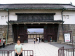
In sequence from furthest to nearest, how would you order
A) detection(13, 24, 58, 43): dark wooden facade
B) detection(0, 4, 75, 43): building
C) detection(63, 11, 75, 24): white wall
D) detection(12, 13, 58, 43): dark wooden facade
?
detection(13, 24, 58, 43): dark wooden facade < detection(63, 11, 75, 24): white wall < detection(12, 13, 58, 43): dark wooden facade < detection(0, 4, 75, 43): building

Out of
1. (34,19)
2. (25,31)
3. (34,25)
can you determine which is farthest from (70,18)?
(25,31)

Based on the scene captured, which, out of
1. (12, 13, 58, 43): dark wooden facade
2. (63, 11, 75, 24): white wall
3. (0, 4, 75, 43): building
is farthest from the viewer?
(63, 11, 75, 24): white wall

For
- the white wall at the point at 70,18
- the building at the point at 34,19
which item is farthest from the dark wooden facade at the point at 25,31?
the white wall at the point at 70,18

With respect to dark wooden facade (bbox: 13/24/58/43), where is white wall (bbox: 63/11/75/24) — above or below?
above

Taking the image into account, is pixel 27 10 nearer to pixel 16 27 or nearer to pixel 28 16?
pixel 28 16

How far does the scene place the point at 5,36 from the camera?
23000 millimetres

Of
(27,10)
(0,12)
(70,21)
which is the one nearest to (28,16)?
(27,10)

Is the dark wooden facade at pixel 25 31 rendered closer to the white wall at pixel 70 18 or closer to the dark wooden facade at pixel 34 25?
the dark wooden facade at pixel 34 25

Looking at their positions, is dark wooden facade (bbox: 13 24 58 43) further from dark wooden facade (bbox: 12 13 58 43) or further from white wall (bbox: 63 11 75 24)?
white wall (bbox: 63 11 75 24)

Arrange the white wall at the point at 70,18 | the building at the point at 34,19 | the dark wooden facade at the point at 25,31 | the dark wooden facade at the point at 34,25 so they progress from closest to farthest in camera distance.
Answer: the building at the point at 34,19 → the dark wooden facade at the point at 34,25 → the white wall at the point at 70,18 → the dark wooden facade at the point at 25,31

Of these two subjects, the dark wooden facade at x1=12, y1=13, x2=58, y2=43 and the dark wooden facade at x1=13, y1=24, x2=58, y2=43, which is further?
the dark wooden facade at x1=13, y1=24, x2=58, y2=43

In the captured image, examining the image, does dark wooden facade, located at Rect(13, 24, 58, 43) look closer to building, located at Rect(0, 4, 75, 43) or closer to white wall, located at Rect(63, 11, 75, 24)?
building, located at Rect(0, 4, 75, 43)

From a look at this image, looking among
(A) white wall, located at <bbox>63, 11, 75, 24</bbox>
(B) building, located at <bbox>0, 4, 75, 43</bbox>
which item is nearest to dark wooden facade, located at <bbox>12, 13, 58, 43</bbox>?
(B) building, located at <bbox>0, 4, 75, 43</bbox>

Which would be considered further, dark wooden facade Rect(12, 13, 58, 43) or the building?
dark wooden facade Rect(12, 13, 58, 43)
